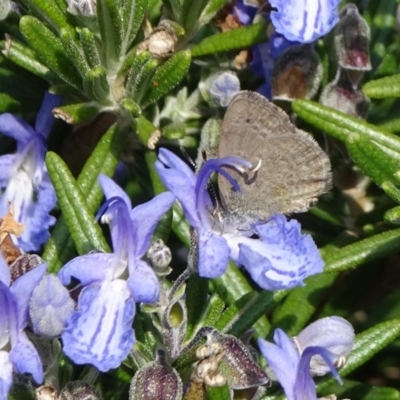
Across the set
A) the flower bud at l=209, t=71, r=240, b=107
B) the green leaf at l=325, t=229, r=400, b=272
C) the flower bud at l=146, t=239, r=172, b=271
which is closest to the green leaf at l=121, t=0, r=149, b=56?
the flower bud at l=209, t=71, r=240, b=107

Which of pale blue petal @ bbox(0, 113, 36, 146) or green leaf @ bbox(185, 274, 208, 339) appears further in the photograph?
pale blue petal @ bbox(0, 113, 36, 146)

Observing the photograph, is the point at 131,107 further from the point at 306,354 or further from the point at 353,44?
the point at 306,354

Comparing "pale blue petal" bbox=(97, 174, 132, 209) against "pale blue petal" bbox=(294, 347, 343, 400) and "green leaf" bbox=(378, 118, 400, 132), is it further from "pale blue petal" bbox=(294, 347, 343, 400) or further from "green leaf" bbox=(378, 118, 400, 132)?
"green leaf" bbox=(378, 118, 400, 132)

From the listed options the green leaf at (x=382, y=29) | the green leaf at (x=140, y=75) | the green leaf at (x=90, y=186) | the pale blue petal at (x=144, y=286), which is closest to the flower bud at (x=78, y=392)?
the pale blue petal at (x=144, y=286)

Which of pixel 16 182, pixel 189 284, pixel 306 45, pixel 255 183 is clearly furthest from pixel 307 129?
pixel 16 182

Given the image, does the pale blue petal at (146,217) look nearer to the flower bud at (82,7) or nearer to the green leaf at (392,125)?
the flower bud at (82,7)

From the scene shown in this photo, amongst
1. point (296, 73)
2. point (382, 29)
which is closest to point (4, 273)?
point (296, 73)
